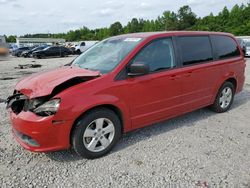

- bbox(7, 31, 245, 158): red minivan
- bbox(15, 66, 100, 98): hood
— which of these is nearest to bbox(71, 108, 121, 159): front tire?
bbox(7, 31, 245, 158): red minivan

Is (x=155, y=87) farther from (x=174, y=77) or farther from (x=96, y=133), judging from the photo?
(x=96, y=133)

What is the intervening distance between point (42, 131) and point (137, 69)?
1523 mm

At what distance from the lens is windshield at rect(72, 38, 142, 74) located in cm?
370

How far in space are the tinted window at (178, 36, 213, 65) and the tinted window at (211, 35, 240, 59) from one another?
0.26 m

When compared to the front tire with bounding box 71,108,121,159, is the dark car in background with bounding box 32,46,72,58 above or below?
above

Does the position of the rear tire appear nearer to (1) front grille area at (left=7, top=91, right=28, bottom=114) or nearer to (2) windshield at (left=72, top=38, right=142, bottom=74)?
(2) windshield at (left=72, top=38, right=142, bottom=74)

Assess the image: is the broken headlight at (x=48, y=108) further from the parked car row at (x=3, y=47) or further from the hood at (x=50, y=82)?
the parked car row at (x=3, y=47)

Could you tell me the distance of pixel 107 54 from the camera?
4.06 metres

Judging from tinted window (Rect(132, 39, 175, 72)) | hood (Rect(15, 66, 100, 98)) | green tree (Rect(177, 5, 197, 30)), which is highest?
green tree (Rect(177, 5, 197, 30))

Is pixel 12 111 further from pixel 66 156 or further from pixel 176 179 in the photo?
pixel 176 179

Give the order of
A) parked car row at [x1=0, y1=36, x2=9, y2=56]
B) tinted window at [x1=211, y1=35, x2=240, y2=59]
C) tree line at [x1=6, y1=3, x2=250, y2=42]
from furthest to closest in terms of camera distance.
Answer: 1. tree line at [x1=6, y1=3, x2=250, y2=42]
2. parked car row at [x1=0, y1=36, x2=9, y2=56]
3. tinted window at [x1=211, y1=35, x2=240, y2=59]

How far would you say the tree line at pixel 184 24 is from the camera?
54.7 m

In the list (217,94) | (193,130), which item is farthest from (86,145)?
(217,94)

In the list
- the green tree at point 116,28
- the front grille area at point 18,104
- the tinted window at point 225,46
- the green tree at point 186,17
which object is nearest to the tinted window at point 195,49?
the tinted window at point 225,46
